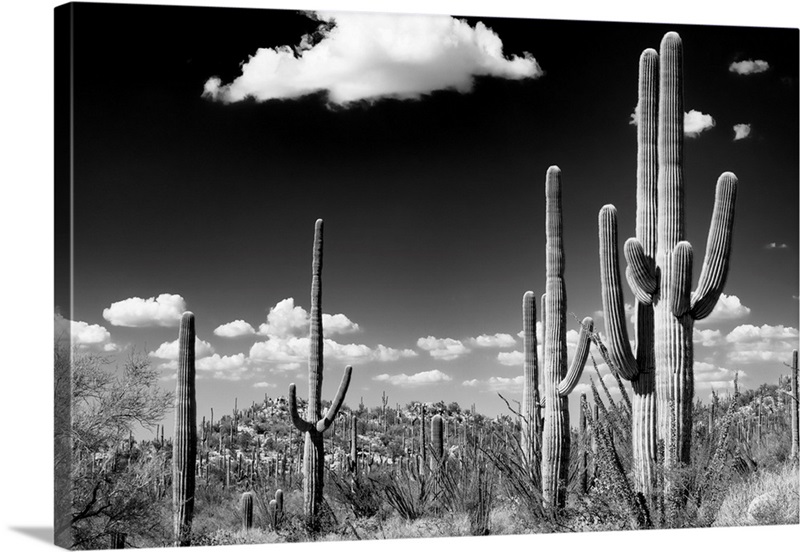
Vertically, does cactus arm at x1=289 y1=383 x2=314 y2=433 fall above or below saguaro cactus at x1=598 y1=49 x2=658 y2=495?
below

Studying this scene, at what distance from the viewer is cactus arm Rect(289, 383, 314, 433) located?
34.7 feet

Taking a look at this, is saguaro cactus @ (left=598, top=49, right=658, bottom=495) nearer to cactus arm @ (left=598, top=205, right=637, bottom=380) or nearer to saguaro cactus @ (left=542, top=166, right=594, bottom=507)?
cactus arm @ (left=598, top=205, right=637, bottom=380)

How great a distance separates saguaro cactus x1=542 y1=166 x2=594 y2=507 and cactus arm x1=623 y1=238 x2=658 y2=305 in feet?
Result: 2.23

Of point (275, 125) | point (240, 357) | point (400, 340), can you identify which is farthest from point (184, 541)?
point (275, 125)

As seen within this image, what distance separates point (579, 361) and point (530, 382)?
0.61 metres

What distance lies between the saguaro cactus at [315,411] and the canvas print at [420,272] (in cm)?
3

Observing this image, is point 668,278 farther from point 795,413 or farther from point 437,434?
point 795,413

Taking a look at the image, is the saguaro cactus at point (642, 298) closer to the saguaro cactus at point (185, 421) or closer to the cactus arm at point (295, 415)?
the cactus arm at point (295, 415)

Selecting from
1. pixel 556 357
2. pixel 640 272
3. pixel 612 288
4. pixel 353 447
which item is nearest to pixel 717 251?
pixel 640 272

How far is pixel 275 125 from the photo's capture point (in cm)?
999

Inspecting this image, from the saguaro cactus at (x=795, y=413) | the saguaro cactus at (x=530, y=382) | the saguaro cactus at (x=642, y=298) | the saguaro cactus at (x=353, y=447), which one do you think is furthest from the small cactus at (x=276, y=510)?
the saguaro cactus at (x=795, y=413)

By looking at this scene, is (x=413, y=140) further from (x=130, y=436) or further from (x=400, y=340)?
(x=130, y=436)

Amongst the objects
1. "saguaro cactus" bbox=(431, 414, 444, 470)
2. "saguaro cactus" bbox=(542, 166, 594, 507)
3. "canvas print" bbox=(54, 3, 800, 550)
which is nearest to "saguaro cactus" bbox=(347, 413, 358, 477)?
"canvas print" bbox=(54, 3, 800, 550)

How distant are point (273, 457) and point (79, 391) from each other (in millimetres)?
2817
